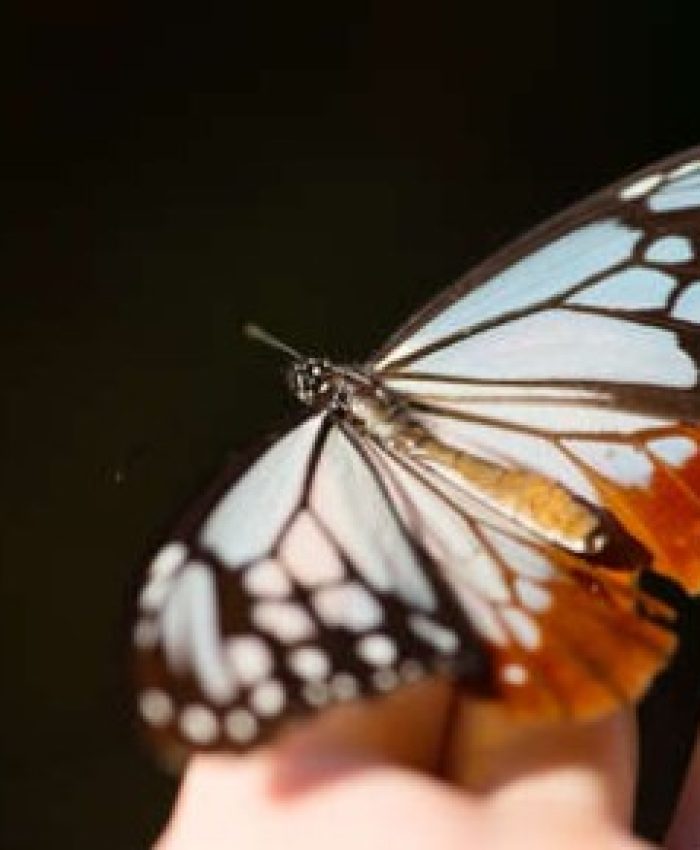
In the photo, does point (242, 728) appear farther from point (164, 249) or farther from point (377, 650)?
point (164, 249)

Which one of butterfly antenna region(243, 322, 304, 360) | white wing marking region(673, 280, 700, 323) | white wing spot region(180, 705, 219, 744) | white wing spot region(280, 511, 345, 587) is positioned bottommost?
white wing spot region(180, 705, 219, 744)

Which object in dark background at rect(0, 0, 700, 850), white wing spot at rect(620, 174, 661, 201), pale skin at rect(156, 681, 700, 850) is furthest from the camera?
dark background at rect(0, 0, 700, 850)

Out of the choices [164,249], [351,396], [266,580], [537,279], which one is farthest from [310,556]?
[164,249]

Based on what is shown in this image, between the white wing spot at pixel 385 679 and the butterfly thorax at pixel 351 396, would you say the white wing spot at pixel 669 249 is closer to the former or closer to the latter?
the butterfly thorax at pixel 351 396

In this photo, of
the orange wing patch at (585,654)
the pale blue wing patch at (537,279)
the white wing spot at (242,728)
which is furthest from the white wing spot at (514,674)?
the pale blue wing patch at (537,279)

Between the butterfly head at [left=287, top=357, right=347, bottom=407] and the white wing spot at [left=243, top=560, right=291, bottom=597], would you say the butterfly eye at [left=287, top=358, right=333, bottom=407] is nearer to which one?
the butterfly head at [left=287, top=357, right=347, bottom=407]

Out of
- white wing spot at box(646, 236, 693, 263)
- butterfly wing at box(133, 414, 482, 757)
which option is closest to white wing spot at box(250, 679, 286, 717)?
butterfly wing at box(133, 414, 482, 757)
